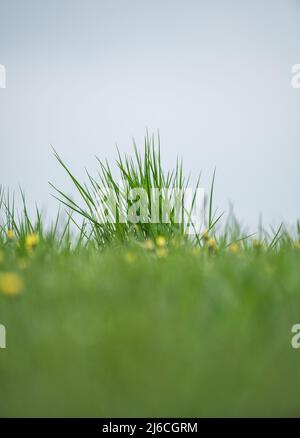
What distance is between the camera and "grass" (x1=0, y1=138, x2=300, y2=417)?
2.97 feet

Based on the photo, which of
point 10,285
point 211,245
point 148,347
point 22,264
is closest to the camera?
point 148,347

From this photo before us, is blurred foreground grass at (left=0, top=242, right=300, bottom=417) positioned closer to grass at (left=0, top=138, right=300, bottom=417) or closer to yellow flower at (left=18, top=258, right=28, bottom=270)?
grass at (left=0, top=138, right=300, bottom=417)

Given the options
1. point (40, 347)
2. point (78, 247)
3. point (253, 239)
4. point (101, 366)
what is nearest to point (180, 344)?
point (101, 366)

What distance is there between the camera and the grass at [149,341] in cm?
91

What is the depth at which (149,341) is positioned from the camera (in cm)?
97

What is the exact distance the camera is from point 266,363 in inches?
38.6

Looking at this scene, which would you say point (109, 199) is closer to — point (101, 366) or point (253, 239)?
point (253, 239)

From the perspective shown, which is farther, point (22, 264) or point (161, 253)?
point (161, 253)

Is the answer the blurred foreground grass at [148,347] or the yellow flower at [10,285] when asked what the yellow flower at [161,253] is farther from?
the yellow flower at [10,285]

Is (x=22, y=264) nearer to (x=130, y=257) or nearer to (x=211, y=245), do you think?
(x=130, y=257)

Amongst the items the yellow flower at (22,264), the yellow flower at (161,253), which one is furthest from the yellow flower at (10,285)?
the yellow flower at (161,253)

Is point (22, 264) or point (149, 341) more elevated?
point (22, 264)

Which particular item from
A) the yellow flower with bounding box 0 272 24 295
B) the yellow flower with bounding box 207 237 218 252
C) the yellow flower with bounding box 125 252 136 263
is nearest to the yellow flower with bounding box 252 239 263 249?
the yellow flower with bounding box 207 237 218 252

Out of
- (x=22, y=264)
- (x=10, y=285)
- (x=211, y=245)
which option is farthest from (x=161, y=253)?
(x=10, y=285)
